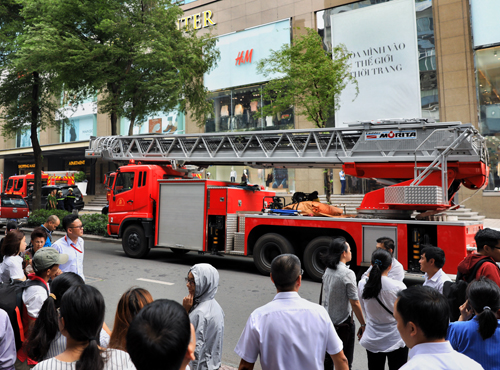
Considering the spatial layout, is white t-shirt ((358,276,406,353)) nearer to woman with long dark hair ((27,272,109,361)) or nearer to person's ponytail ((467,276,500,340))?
person's ponytail ((467,276,500,340))

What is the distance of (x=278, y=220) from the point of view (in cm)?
1000

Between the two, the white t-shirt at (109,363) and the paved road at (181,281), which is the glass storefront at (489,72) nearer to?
the paved road at (181,281)


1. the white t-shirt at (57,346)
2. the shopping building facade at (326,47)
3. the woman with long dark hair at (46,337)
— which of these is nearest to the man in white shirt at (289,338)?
the white t-shirt at (57,346)

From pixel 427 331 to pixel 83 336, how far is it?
179cm

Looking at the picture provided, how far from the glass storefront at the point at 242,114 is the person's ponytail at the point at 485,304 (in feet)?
73.0

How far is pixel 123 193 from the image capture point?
12.8 metres

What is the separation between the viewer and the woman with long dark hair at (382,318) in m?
3.51

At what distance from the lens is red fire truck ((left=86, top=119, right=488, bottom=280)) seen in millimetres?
8461

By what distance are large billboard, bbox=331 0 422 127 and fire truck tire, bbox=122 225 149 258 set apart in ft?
45.1

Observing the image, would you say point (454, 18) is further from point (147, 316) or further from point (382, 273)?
point (147, 316)

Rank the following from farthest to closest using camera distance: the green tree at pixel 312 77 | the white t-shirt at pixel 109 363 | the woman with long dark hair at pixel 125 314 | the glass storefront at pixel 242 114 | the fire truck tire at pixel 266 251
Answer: the glass storefront at pixel 242 114 → the green tree at pixel 312 77 → the fire truck tire at pixel 266 251 → the woman with long dark hair at pixel 125 314 → the white t-shirt at pixel 109 363

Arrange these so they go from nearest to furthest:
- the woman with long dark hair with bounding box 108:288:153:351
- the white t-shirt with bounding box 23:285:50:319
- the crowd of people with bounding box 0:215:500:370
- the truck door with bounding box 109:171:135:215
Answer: the crowd of people with bounding box 0:215:500:370
the woman with long dark hair with bounding box 108:288:153:351
the white t-shirt with bounding box 23:285:50:319
the truck door with bounding box 109:171:135:215

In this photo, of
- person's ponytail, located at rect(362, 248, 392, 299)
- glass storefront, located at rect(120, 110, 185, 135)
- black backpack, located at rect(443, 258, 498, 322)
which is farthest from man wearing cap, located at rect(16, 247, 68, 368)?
glass storefront, located at rect(120, 110, 185, 135)

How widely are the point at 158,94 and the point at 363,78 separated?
11.4 metres
